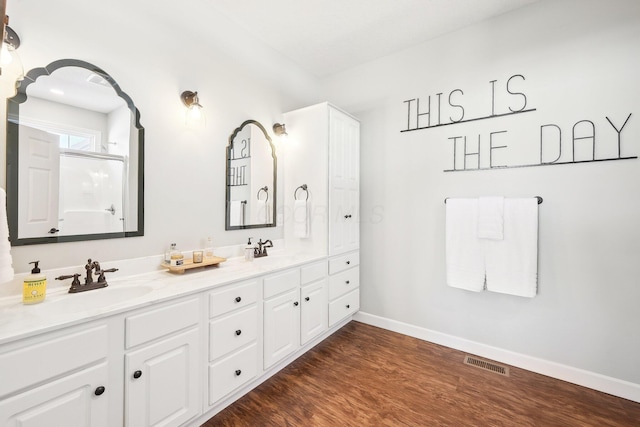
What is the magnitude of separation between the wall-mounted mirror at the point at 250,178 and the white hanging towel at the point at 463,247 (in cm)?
169

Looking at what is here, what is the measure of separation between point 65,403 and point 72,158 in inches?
49.1

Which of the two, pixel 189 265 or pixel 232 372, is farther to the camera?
pixel 189 265

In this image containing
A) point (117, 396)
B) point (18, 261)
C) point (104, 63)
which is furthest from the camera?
point (104, 63)

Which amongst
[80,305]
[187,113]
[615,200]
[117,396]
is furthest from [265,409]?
[615,200]

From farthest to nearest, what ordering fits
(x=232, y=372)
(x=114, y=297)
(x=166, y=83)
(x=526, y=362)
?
(x=526, y=362)
(x=166, y=83)
(x=232, y=372)
(x=114, y=297)

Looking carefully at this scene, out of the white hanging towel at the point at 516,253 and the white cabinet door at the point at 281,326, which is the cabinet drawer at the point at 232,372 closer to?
the white cabinet door at the point at 281,326

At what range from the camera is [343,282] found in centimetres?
276

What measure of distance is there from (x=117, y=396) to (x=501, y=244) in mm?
2653

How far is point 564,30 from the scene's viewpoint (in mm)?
2025

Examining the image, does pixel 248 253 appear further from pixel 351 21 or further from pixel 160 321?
pixel 351 21

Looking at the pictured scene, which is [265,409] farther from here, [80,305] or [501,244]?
[501,244]

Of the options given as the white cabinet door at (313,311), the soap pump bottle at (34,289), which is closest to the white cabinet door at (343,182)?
the white cabinet door at (313,311)

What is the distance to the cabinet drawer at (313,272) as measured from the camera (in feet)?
7.44

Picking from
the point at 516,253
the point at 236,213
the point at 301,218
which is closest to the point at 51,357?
the point at 236,213
